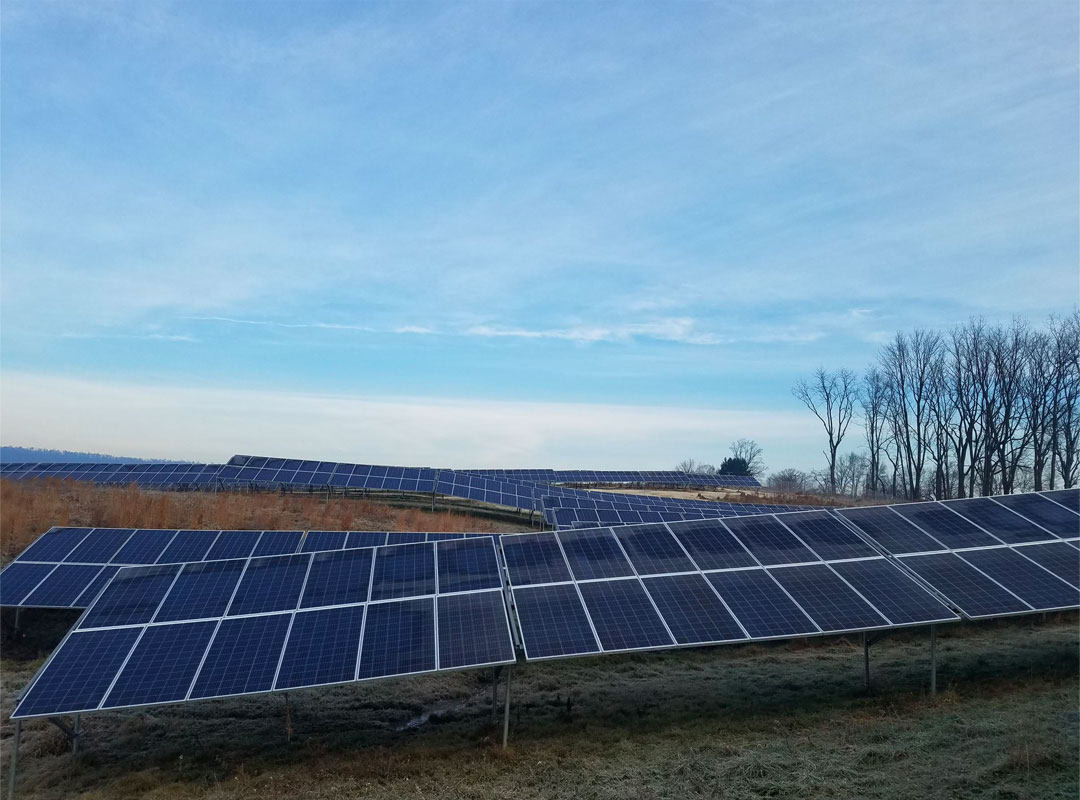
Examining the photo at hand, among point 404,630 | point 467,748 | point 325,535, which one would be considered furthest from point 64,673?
point 325,535

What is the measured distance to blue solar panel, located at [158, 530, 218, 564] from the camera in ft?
68.0

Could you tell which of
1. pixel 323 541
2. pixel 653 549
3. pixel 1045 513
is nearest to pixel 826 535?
pixel 653 549

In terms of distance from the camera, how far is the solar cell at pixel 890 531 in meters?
15.9

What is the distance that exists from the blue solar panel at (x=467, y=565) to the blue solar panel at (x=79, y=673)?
604 cm

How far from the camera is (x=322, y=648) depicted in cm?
1212

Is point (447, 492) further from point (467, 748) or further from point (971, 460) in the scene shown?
point (971, 460)

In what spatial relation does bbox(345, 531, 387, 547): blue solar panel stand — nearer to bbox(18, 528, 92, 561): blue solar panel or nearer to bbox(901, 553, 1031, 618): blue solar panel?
bbox(18, 528, 92, 561): blue solar panel

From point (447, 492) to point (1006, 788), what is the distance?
37.0 meters

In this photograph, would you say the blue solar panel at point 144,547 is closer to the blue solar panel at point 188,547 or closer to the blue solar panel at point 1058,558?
the blue solar panel at point 188,547

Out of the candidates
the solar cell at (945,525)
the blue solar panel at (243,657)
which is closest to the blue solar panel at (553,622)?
the blue solar panel at (243,657)

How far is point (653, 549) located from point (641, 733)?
14.3ft

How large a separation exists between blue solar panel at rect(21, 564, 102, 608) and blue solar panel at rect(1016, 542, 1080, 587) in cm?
2478

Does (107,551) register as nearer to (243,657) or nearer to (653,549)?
(243,657)

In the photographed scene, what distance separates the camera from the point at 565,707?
14.3 metres
